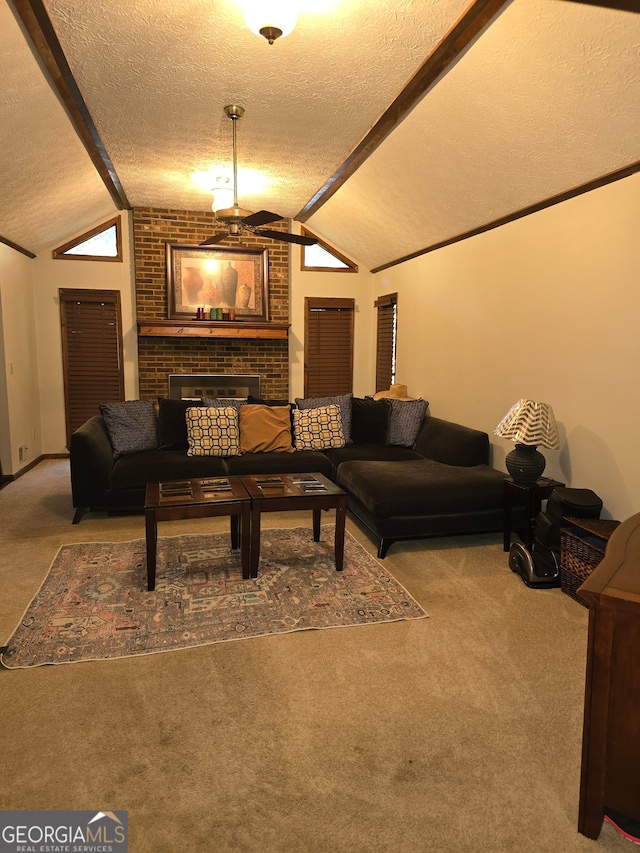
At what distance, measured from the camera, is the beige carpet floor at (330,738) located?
171 cm

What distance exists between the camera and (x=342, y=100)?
3.70 metres

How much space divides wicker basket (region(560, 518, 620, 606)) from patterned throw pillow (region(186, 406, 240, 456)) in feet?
9.11

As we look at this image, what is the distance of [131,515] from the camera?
4648 mm

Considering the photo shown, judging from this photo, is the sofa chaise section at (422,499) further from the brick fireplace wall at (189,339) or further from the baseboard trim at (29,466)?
the baseboard trim at (29,466)

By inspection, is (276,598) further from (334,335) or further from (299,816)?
(334,335)

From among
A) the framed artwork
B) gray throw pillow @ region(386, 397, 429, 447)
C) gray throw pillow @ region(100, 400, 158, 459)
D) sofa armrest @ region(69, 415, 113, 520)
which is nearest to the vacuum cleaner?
gray throw pillow @ region(386, 397, 429, 447)

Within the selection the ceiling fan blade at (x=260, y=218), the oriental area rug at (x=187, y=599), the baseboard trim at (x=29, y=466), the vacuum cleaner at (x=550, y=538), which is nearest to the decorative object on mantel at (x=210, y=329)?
the baseboard trim at (x=29, y=466)

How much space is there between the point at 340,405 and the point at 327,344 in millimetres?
2156

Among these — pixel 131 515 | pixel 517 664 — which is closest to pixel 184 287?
pixel 131 515

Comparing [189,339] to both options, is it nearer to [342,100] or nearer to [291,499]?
[342,100]

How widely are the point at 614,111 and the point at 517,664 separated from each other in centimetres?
278

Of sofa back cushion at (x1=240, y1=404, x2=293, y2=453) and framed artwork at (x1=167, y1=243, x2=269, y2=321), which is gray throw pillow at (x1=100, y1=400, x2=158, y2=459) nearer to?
sofa back cushion at (x1=240, y1=404, x2=293, y2=453)

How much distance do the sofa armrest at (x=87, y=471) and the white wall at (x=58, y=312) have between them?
273 cm

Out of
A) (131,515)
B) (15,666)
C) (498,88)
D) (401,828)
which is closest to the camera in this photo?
(401,828)
